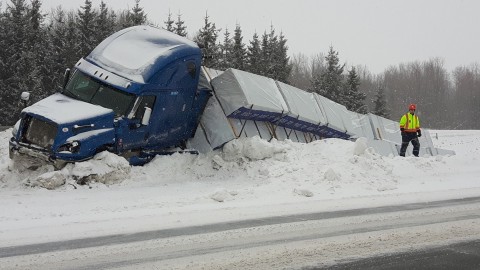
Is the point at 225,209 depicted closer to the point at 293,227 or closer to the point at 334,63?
the point at 293,227

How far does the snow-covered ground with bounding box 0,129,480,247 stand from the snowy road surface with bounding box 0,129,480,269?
26mm

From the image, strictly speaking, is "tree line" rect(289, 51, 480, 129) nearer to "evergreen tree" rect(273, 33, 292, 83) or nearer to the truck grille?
"evergreen tree" rect(273, 33, 292, 83)

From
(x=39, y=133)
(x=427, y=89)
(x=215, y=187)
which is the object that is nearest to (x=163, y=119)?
(x=215, y=187)

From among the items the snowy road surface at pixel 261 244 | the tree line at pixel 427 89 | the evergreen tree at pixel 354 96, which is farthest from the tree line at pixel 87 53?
the tree line at pixel 427 89

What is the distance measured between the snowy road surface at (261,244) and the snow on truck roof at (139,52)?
531cm

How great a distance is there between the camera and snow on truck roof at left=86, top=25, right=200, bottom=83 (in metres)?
10.3

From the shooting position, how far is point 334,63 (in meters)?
48.9

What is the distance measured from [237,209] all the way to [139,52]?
17.1ft

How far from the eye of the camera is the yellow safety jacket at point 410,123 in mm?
14711

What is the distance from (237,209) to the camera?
7465 mm

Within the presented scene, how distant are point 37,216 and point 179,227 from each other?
7.51ft

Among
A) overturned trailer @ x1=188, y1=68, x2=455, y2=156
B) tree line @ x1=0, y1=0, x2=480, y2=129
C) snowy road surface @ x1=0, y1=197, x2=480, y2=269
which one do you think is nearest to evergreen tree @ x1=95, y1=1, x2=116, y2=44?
tree line @ x1=0, y1=0, x2=480, y2=129

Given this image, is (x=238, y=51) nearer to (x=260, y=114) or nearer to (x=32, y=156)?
(x=260, y=114)

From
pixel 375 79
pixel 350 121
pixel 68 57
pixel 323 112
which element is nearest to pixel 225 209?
pixel 323 112
